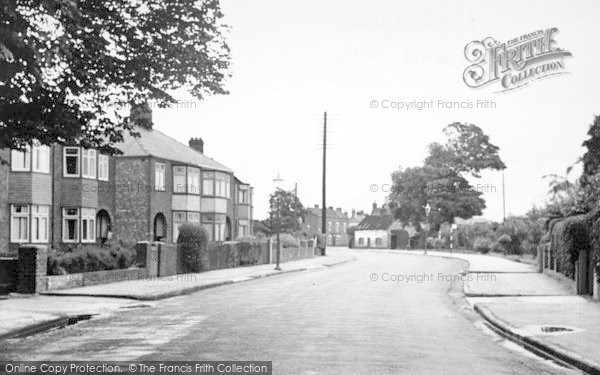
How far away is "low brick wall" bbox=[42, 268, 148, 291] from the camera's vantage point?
23.3 metres

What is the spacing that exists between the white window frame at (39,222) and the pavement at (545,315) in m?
21.1

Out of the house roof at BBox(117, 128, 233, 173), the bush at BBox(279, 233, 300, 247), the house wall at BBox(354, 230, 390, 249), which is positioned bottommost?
the house wall at BBox(354, 230, 390, 249)

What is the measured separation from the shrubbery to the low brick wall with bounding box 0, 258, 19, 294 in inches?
88.8

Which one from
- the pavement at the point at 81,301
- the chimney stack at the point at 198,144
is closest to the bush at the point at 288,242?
the chimney stack at the point at 198,144

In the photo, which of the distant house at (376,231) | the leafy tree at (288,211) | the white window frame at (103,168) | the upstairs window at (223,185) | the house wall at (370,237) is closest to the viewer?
the white window frame at (103,168)

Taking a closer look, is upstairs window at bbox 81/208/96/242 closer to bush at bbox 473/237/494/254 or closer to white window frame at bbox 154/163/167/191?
white window frame at bbox 154/163/167/191

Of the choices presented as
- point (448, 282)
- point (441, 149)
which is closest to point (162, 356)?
point (448, 282)

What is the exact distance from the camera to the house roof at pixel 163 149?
4697cm

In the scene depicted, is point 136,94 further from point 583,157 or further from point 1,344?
point 583,157

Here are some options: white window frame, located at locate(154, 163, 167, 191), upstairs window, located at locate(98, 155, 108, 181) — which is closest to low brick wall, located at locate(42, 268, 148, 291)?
upstairs window, located at locate(98, 155, 108, 181)

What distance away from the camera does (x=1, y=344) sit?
12.7 metres

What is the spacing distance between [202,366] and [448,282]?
21150 mm

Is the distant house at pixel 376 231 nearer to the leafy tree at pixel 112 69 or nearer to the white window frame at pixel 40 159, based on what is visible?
the white window frame at pixel 40 159

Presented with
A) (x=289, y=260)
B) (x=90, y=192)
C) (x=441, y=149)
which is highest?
(x=441, y=149)
